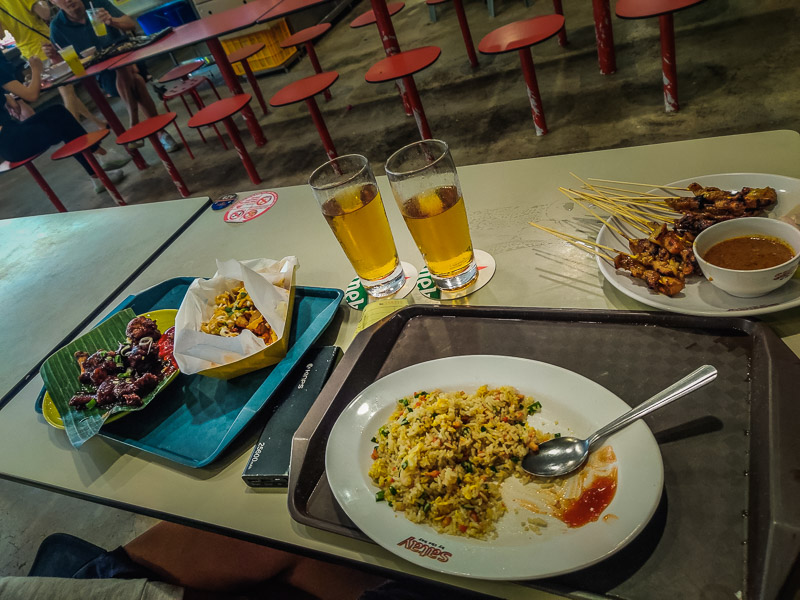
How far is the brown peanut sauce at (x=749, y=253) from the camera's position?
38.4 inches

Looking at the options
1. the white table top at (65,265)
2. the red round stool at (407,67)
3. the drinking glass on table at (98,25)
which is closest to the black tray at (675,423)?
the white table top at (65,265)

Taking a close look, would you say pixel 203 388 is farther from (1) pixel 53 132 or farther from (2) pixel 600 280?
(1) pixel 53 132

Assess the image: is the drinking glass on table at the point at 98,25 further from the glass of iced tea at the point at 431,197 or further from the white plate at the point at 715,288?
the white plate at the point at 715,288

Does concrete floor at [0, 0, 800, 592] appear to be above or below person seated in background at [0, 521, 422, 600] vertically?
below

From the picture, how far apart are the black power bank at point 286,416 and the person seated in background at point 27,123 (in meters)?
5.31

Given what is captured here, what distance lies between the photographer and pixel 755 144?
1394mm

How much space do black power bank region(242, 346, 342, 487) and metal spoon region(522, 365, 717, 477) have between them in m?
0.48

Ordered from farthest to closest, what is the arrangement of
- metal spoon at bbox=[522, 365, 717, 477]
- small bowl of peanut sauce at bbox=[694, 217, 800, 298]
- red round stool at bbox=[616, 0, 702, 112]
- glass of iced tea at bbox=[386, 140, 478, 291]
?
red round stool at bbox=[616, 0, 702, 112], glass of iced tea at bbox=[386, 140, 478, 291], small bowl of peanut sauce at bbox=[694, 217, 800, 298], metal spoon at bbox=[522, 365, 717, 477]

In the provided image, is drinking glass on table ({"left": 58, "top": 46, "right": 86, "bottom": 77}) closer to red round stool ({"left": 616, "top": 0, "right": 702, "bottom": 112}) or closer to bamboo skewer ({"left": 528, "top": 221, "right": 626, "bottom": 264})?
red round stool ({"left": 616, "top": 0, "right": 702, "bottom": 112})

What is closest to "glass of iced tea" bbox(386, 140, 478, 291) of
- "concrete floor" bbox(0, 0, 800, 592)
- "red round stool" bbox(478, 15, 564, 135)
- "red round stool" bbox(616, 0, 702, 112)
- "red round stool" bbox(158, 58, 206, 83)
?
"concrete floor" bbox(0, 0, 800, 592)

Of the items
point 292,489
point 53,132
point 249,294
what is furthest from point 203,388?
point 53,132

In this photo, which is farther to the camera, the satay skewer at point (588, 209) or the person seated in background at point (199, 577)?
the satay skewer at point (588, 209)

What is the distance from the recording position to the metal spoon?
2.62ft

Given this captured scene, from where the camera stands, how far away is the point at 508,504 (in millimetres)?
833
